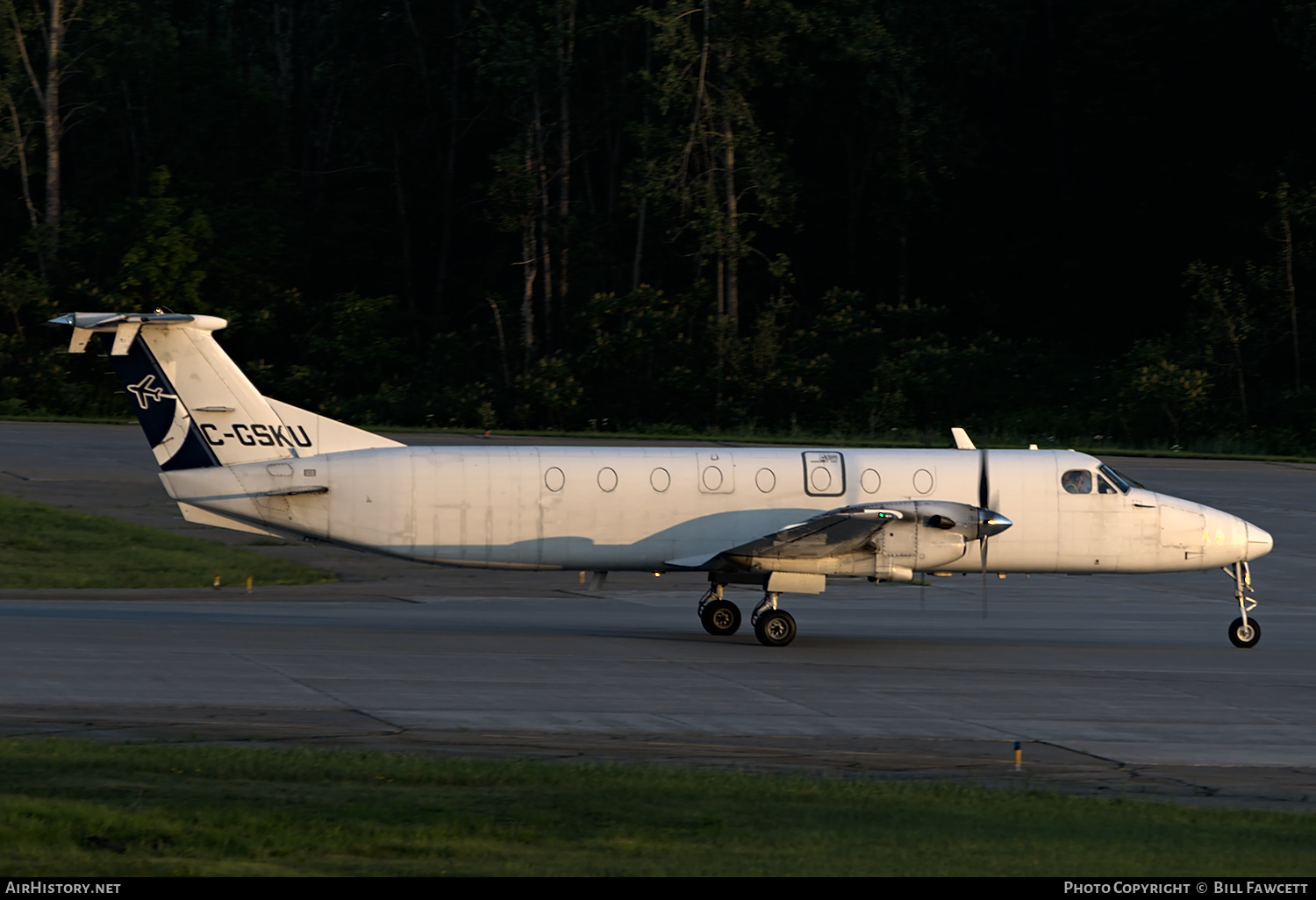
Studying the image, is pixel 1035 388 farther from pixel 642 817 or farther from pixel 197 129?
pixel 642 817

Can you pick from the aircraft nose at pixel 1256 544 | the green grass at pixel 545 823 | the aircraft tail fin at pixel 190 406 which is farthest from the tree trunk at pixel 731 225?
the green grass at pixel 545 823

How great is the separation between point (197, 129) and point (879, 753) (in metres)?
53.7

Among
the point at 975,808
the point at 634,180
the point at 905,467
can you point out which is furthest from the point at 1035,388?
the point at 975,808

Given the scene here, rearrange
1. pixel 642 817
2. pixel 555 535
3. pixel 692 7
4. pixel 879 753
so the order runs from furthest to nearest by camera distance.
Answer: pixel 692 7
pixel 555 535
pixel 879 753
pixel 642 817

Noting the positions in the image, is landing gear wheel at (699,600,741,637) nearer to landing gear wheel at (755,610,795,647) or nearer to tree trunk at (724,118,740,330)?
landing gear wheel at (755,610,795,647)

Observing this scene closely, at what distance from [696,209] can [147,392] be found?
113 ft

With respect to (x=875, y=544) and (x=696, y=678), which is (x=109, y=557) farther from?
(x=875, y=544)

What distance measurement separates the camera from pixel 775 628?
19984 mm

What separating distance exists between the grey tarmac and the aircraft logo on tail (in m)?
3.10

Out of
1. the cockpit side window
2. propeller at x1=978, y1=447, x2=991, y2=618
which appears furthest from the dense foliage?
propeller at x1=978, y1=447, x2=991, y2=618

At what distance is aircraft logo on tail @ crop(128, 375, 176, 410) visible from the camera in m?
19.6

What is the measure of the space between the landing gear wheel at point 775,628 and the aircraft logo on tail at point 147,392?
8801 millimetres

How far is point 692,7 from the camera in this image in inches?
2080

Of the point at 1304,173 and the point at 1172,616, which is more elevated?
the point at 1304,173
